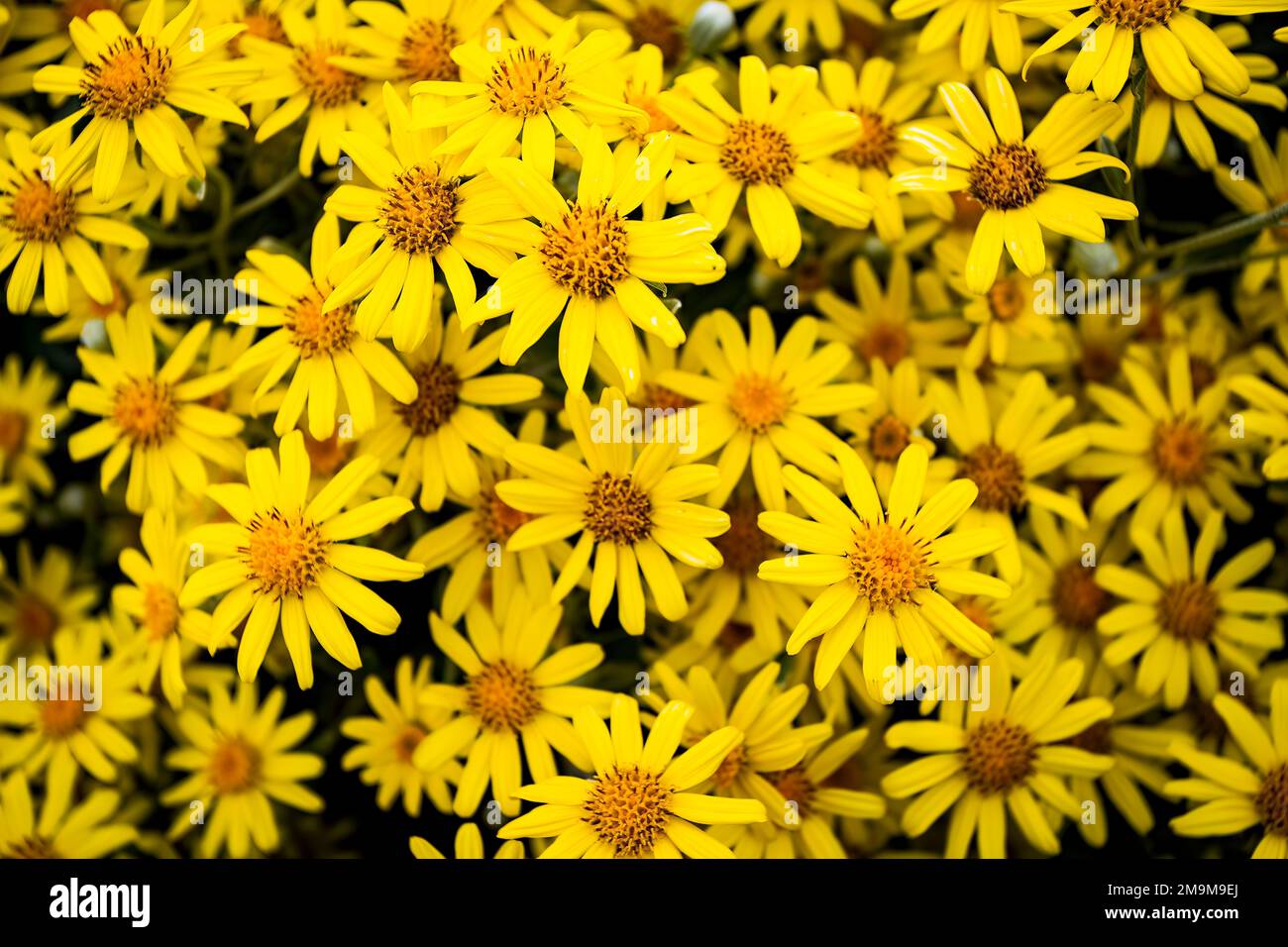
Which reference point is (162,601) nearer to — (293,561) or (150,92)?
(293,561)

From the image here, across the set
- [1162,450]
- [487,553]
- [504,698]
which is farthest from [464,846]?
[1162,450]

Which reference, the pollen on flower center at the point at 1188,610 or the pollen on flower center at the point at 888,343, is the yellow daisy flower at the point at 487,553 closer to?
the pollen on flower center at the point at 888,343

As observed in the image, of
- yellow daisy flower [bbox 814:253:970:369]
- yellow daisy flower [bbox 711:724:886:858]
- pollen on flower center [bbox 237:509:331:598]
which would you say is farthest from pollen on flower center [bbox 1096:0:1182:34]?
pollen on flower center [bbox 237:509:331:598]

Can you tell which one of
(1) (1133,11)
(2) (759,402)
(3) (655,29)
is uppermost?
(3) (655,29)

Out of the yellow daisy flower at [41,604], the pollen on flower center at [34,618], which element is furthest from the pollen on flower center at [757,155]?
the pollen on flower center at [34,618]

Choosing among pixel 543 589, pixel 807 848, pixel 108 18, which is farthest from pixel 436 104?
pixel 807 848

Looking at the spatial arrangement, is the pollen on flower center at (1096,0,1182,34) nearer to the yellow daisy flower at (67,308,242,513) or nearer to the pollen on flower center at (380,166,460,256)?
the pollen on flower center at (380,166,460,256)
